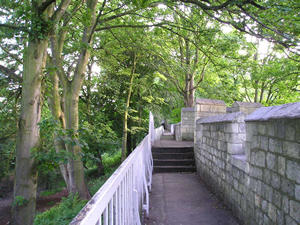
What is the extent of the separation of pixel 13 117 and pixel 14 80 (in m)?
1.32

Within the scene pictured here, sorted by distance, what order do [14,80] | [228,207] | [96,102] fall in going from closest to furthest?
[228,207], [14,80], [96,102]

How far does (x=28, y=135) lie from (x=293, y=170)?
151 inches

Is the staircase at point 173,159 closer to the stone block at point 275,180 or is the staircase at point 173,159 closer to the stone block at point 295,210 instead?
the stone block at point 275,180

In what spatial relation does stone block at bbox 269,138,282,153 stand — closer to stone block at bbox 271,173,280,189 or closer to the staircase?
stone block at bbox 271,173,280,189

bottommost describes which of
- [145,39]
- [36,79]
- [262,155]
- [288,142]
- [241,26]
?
[262,155]

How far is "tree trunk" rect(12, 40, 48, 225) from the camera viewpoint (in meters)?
3.75

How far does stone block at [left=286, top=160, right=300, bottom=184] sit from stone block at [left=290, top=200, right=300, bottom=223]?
0.77 feet

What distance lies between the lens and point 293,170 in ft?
7.63

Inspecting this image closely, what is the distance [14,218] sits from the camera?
3.71 meters

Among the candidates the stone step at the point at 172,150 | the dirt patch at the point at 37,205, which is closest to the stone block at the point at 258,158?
the stone step at the point at 172,150

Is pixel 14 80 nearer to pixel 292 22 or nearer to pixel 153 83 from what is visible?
pixel 292 22

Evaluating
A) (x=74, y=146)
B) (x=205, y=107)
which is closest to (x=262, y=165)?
(x=74, y=146)

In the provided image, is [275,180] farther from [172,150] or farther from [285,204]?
[172,150]

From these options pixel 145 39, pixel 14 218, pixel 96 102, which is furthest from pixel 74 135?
pixel 96 102
